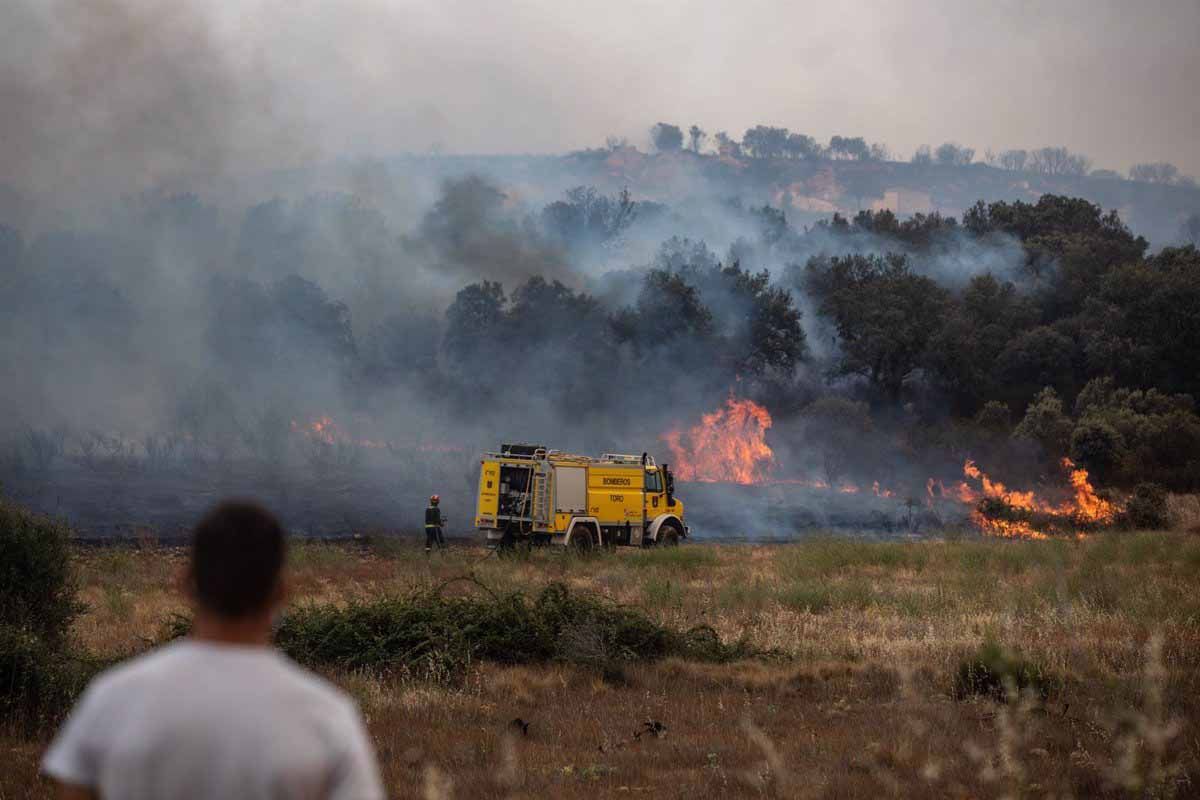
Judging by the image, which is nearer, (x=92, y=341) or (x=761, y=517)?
(x=761, y=517)

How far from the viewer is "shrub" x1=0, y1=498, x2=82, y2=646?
496 inches

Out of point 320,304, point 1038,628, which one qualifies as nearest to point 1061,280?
point 320,304

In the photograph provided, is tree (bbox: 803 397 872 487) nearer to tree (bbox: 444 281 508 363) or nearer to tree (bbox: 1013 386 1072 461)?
tree (bbox: 1013 386 1072 461)

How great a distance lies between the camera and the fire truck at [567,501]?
31859 mm

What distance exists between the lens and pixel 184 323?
6631 cm

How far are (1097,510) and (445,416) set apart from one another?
109ft

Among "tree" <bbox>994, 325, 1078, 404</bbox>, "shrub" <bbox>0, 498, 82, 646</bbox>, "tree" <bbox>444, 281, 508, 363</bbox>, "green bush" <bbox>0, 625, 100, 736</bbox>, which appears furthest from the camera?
"tree" <bbox>444, 281, 508, 363</bbox>

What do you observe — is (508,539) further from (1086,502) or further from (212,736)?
(212,736)

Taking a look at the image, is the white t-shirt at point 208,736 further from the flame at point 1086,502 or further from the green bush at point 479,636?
the flame at point 1086,502

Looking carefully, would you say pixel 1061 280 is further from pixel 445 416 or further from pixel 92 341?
pixel 92 341

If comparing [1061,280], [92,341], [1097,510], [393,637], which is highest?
[1061,280]

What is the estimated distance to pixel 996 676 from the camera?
11.9 metres

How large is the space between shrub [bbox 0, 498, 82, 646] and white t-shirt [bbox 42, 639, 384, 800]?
11.1m

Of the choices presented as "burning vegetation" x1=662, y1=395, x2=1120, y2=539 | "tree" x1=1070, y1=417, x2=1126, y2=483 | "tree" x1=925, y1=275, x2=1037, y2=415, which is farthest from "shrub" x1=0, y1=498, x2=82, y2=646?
"tree" x1=925, y1=275, x2=1037, y2=415
